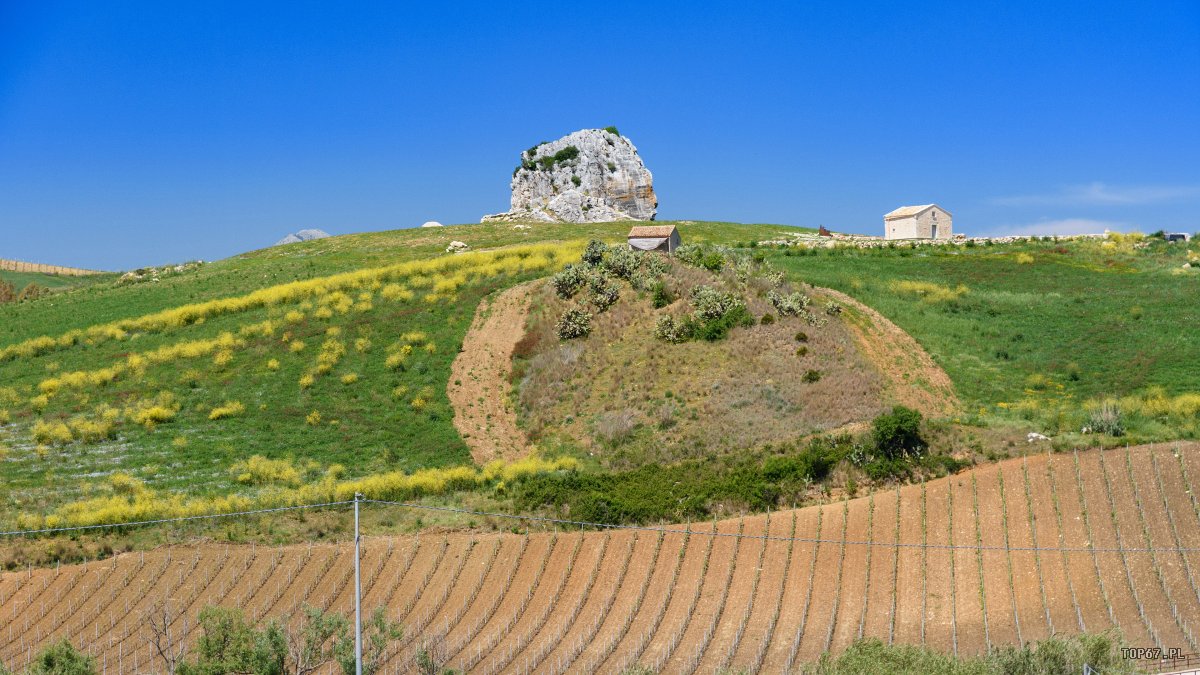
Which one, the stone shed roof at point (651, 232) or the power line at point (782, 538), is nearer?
the power line at point (782, 538)

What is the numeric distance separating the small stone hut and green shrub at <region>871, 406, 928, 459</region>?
1117 inches

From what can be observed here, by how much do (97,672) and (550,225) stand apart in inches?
3250

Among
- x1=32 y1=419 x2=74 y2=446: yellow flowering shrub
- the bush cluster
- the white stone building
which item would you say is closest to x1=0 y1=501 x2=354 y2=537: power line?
the bush cluster

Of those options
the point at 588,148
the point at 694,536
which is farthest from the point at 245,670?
the point at 588,148

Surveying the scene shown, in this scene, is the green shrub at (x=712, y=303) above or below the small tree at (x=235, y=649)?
above

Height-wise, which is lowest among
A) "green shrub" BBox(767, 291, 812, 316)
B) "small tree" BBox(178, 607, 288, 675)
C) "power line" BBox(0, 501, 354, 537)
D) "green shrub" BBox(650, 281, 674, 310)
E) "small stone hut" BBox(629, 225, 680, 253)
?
"small tree" BBox(178, 607, 288, 675)

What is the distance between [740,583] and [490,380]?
2306 cm

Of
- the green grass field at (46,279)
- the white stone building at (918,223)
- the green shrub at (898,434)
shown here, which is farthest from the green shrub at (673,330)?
the green grass field at (46,279)

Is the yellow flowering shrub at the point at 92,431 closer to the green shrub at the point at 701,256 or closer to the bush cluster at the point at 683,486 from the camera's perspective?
the bush cluster at the point at 683,486

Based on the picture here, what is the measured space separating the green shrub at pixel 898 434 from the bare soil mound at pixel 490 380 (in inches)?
614

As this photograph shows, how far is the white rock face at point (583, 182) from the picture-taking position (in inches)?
4582

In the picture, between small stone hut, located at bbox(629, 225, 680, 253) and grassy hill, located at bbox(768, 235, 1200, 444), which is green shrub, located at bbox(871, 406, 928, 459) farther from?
small stone hut, located at bbox(629, 225, 680, 253)

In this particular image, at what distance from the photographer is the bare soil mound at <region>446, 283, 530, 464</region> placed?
155 ft

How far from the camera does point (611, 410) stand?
154 ft
